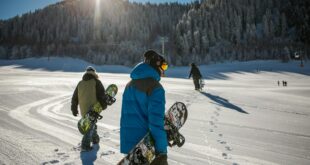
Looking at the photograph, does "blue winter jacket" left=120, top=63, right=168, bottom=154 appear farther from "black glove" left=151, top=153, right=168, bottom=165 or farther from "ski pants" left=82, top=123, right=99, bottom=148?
"ski pants" left=82, top=123, right=99, bottom=148

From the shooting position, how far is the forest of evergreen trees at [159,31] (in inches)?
3720

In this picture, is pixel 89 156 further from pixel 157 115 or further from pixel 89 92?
pixel 157 115

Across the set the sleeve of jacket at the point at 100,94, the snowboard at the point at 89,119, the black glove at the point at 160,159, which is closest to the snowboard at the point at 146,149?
the black glove at the point at 160,159

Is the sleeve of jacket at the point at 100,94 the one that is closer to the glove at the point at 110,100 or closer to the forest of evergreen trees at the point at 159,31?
the glove at the point at 110,100

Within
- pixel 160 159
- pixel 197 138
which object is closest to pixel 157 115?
pixel 160 159

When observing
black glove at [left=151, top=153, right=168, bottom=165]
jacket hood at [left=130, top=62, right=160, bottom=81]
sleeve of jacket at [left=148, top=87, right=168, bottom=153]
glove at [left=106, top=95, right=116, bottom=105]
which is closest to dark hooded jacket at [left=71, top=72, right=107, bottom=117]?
glove at [left=106, top=95, right=116, bottom=105]

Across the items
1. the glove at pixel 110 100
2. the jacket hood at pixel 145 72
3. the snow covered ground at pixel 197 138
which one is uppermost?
the jacket hood at pixel 145 72

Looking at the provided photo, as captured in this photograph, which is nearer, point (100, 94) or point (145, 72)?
point (145, 72)

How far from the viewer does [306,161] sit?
498cm

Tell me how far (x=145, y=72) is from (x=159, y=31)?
129519 mm

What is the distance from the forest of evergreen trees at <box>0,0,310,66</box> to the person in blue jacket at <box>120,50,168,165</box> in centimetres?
7710

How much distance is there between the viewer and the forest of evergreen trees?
94.5 metres

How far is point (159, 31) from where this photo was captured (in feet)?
427

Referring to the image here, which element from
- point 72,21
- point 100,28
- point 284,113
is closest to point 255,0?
point 100,28
